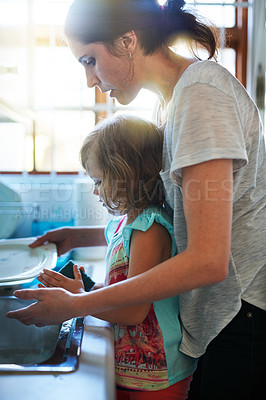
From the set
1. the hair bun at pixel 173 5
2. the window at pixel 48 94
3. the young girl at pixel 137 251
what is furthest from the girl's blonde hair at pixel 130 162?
the window at pixel 48 94

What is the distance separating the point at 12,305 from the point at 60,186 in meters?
0.91

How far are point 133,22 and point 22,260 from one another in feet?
2.45

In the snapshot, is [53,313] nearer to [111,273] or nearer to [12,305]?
[111,273]

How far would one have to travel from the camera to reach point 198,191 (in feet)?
1.79

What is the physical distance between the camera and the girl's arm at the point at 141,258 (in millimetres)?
724

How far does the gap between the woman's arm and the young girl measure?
366 millimetres

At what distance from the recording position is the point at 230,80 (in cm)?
62

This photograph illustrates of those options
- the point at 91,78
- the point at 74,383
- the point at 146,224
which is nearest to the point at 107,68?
the point at 91,78

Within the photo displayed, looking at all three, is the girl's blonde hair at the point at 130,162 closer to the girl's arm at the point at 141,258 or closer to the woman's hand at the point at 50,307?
the girl's arm at the point at 141,258

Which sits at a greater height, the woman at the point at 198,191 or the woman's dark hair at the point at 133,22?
the woman's dark hair at the point at 133,22

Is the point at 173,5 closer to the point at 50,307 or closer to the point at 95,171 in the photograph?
the point at 95,171

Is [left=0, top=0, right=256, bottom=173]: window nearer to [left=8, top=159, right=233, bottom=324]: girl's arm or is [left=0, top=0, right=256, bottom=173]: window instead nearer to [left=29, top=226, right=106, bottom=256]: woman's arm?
[left=29, top=226, right=106, bottom=256]: woman's arm

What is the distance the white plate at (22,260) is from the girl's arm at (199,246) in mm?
464

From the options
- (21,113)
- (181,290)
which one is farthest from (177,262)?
(21,113)
